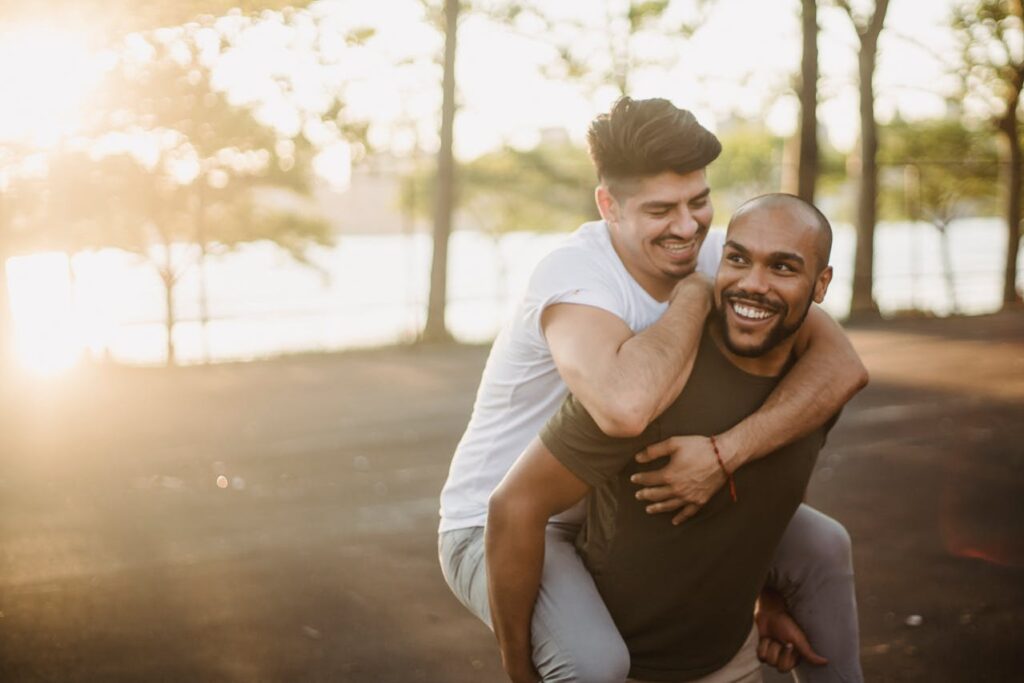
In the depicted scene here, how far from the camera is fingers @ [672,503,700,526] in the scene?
2629mm

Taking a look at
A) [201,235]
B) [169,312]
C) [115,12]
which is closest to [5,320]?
[169,312]

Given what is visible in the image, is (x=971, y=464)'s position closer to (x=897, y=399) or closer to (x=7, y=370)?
(x=897, y=399)

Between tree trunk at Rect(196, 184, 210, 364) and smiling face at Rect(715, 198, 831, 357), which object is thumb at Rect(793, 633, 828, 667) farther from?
tree trunk at Rect(196, 184, 210, 364)

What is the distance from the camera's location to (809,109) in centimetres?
1998

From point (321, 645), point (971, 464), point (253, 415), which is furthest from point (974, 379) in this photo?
point (321, 645)

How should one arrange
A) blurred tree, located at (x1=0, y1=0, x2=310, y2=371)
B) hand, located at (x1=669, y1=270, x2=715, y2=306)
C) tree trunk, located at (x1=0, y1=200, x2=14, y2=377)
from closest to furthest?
hand, located at (x1=669, y1=270, x2=715, y2=306) → blurred tree, located at (x1=0, y1=0, x2=310, y2=371) → tree trunk, located at (x1=0, y1=200, x2=14, y2=377)

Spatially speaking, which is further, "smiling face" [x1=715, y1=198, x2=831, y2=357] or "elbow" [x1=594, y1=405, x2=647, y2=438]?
"smiling face" [x1=715, y1=198, x2=831, y2=357]

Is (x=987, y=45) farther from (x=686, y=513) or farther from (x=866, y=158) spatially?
(x=686, y=513)

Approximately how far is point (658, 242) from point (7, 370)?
47.9 ft

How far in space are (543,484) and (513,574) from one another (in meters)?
0.25

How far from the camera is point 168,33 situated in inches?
543

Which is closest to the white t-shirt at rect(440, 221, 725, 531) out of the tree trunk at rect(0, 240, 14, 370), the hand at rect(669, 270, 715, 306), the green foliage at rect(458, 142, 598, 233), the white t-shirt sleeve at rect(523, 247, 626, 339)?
the white t-shirt sleeve at rect(523, 247, 626, 339)

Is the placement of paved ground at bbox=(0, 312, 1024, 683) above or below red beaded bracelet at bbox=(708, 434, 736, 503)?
below

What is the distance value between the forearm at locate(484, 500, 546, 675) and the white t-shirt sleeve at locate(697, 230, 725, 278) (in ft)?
3.60
